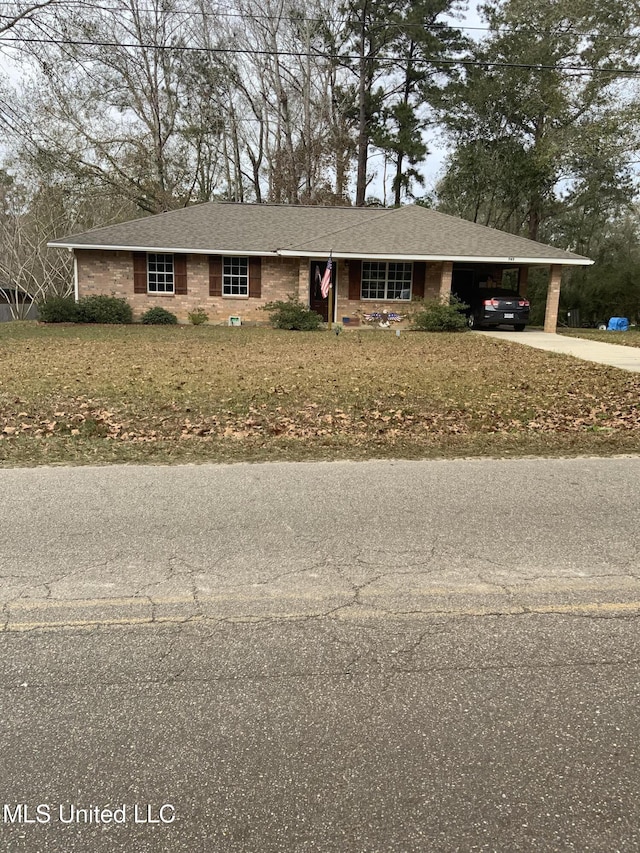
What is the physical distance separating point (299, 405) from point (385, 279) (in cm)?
1788

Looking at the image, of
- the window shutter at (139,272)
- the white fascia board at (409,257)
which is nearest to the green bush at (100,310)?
the window shutter at (139,272)

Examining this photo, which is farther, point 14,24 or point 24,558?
point 14,24

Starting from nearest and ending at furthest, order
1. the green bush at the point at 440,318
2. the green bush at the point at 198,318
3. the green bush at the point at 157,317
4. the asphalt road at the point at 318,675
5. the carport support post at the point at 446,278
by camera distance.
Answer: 1. the asphalt road at the point at 318,675
2. the green bush at the point at 440,318
3. the green bush at the point at 157,317
4. the green bush at the point at 198,318
5. the carport support post at the point at 446,278

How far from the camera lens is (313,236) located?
26641 mm

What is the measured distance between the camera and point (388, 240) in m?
25.6

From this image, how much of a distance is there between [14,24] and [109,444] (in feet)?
50.8

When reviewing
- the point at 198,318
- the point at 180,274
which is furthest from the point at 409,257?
the point at 180,274

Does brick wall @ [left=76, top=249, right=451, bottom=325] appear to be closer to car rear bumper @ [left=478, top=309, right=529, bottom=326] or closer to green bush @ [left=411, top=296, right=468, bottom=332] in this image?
green bush @ [left=411, top=296, right=468, bottom=332]

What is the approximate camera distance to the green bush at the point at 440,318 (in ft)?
76.8

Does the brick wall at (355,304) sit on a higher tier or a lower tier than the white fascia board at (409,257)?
lower

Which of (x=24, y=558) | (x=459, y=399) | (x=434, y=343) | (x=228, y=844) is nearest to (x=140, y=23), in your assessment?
(x=434, y=343)

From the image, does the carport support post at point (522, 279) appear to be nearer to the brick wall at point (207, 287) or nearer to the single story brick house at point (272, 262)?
the single story brick house at point (272, 262)

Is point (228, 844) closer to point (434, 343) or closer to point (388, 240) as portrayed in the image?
point (434, 343)

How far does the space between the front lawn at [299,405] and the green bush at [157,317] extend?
27.3 ft
